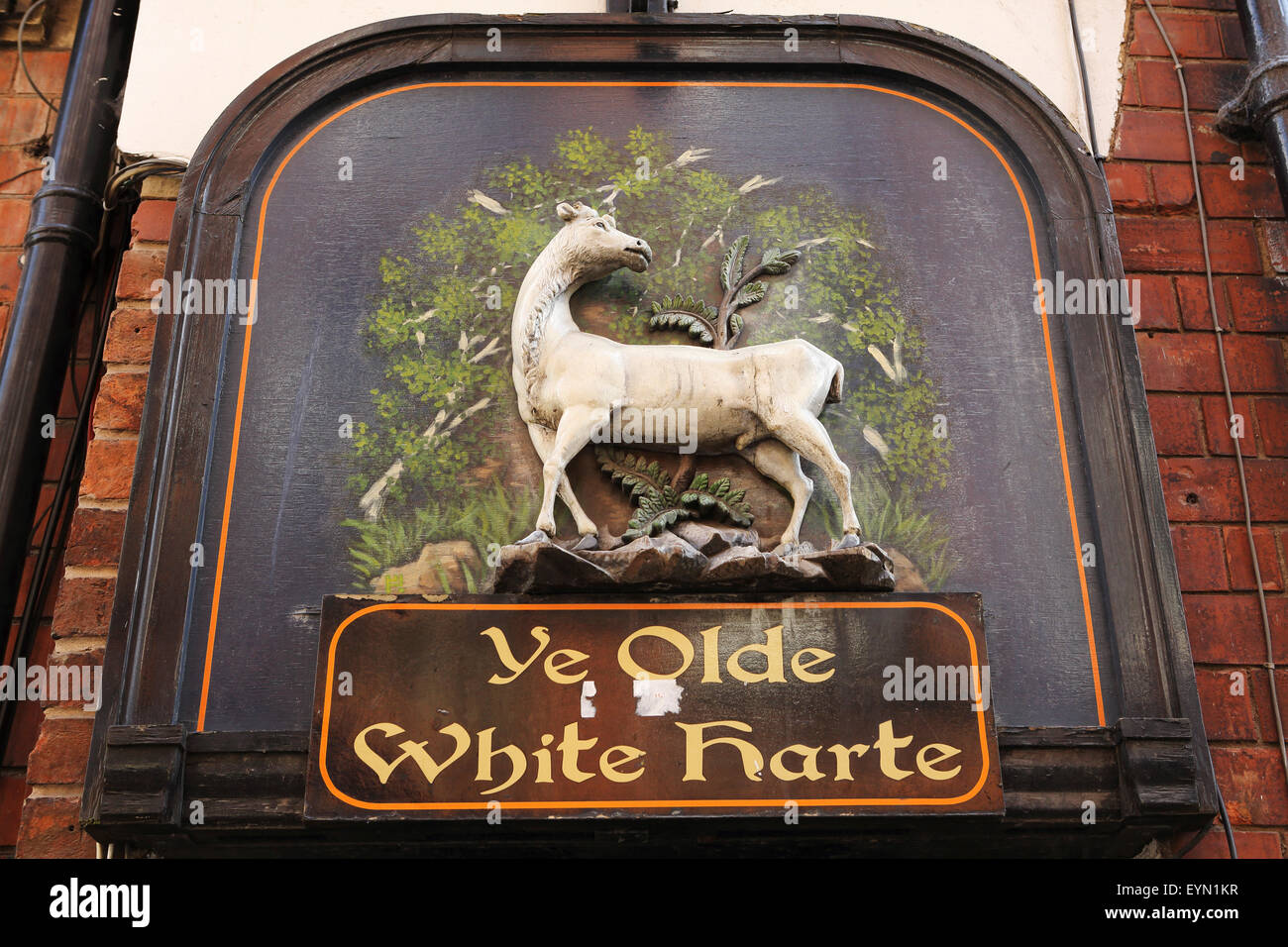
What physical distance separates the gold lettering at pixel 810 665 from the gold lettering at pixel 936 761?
28cm

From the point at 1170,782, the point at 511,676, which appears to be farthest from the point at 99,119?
the point at 1170,782

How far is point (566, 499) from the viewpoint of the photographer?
3.51 m

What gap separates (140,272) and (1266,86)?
347 centimetres

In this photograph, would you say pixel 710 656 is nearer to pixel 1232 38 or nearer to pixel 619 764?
pixel 619 764

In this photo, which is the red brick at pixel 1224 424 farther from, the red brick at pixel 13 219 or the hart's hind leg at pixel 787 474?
the red brick at pixel 13 219

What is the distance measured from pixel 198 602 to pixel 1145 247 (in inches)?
117

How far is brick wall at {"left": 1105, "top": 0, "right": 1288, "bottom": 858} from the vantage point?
12.0ft

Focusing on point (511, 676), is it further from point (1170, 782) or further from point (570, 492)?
point (1170, 782)

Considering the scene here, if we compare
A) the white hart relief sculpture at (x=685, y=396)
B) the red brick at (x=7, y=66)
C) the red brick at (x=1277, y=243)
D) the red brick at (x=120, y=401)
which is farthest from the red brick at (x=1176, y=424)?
the red brick at (x=7, y=66)

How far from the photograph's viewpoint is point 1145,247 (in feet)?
13.8

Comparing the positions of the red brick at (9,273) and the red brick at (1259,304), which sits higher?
the red brick at (9,273)

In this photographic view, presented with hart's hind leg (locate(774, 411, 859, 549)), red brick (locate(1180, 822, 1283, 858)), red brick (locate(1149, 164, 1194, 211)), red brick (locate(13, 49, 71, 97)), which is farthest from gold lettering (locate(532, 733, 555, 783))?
red brick (locate(13, 49, 71, 97))

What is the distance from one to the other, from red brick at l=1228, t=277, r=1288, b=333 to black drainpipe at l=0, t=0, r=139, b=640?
3529mm

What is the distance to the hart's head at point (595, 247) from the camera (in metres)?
3.74
